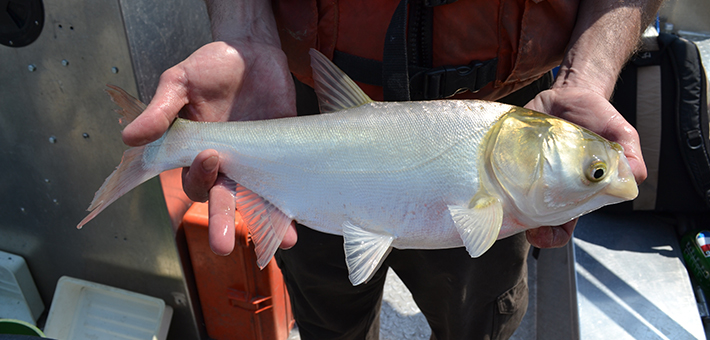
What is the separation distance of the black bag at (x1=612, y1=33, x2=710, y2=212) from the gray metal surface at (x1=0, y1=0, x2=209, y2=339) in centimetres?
281

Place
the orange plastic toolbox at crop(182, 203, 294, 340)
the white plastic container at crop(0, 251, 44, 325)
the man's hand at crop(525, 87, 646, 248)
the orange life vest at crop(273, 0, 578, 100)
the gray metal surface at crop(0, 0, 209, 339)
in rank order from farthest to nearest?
1. the white plastic container at crop(0, 251, 44, 325)
2. the orange plastic toolbox at crop(182, 203, 294, 340)
3. the gray metal surface at crop(0, 0, 209, 339)
4. the orange life vest at crop(273, 0, 578, 100)
5. the man's hand at crop(525, 87, 646, 248)

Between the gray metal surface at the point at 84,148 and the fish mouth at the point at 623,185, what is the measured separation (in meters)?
2.10

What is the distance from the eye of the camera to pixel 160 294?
9.30 feet

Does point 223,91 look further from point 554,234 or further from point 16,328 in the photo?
point 16,328

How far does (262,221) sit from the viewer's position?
1517 mm

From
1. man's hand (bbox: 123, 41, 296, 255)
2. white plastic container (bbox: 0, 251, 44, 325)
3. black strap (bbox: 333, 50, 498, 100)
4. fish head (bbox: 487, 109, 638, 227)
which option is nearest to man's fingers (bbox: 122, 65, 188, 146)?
man's hand (bbox: 123, 41, 296, 255)

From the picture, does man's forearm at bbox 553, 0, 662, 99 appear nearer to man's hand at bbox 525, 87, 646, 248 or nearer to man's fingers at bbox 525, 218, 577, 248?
man's hand at bbox 525, 87, 646, 248

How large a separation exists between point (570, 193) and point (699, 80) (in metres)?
2.33

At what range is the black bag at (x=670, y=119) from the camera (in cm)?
285

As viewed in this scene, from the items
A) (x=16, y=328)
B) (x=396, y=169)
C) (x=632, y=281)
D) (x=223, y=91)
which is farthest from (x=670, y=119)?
(x=16, y=328)

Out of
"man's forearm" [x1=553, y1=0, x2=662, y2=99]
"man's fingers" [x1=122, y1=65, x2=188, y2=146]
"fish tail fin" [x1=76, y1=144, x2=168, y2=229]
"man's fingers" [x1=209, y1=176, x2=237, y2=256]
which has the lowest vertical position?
"man's fingers" [x1=209, y1=176, x2=237, y2=256]

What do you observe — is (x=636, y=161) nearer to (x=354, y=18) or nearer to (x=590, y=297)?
(x=354, y=18)

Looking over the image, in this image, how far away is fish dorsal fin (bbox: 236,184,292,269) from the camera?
148 cm

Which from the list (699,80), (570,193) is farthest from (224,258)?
(699,80)
